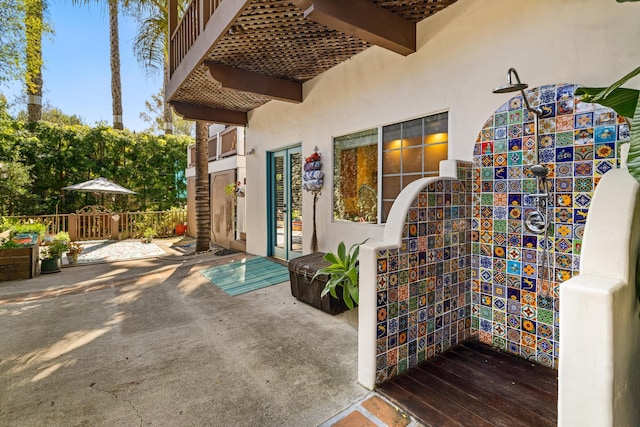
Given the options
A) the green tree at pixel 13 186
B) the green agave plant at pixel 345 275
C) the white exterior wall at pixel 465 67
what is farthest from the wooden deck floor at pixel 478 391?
the green tree at pixel 13 186

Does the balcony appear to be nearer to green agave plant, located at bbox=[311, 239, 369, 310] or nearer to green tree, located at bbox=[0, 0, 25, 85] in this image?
green agave plant, located at bbox=[311, 239, 369, 310]

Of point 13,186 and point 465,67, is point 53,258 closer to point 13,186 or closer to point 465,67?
point 13,186

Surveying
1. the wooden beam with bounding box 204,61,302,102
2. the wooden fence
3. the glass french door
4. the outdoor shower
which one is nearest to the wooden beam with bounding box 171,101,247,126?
the glass french door

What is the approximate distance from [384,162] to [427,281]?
1793mm

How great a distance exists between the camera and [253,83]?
442 centimetres

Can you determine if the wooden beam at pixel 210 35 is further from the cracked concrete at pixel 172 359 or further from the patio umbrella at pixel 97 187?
the patio umbrella at pixel 97 187

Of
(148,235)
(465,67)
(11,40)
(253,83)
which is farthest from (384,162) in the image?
(11,40)

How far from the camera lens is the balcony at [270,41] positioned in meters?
2.75

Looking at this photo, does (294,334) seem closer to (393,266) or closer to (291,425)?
(291,425)

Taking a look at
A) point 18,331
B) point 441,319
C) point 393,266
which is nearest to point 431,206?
point 393,266

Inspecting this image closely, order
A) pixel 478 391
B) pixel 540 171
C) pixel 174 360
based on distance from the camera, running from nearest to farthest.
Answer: pixel 478 391 → pixel 540 171 → pixel 174 360

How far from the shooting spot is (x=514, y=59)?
247 centimetres

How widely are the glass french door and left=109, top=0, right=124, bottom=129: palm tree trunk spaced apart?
8.95m

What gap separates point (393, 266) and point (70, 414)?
2.20 meters
